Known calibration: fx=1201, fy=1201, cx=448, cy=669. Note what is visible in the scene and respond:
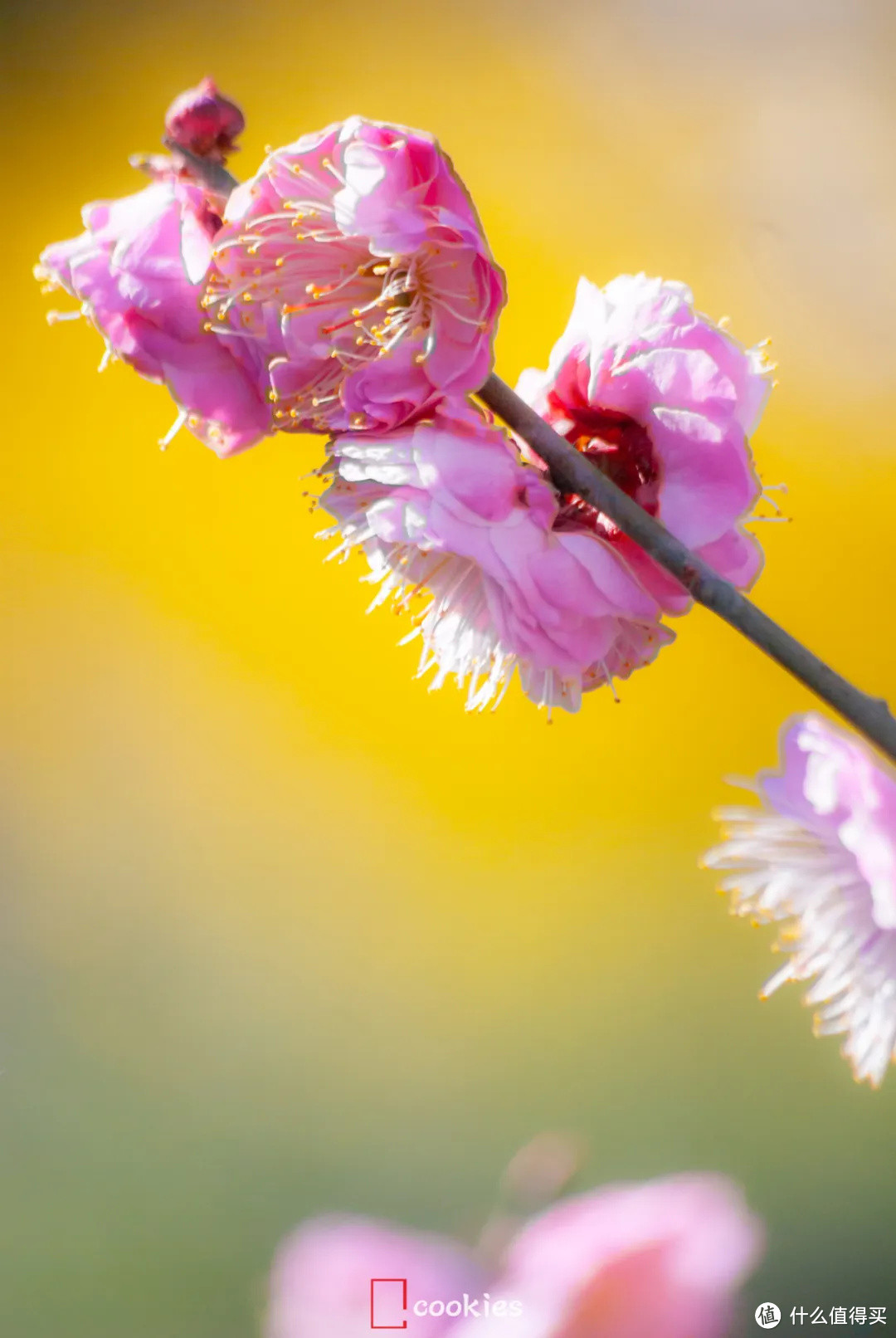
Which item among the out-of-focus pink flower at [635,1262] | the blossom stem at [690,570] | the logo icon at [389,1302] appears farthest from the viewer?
the logo icon at [389,1302]

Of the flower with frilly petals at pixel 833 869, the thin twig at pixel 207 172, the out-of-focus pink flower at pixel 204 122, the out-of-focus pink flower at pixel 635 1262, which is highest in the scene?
the out-of-focus pink flower at pixel 204 122

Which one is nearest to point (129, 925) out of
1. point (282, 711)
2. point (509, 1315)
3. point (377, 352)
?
point (282, 711)

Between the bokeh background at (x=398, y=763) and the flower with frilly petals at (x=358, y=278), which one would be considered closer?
the flower with frilly petals at (x=358, y=278)

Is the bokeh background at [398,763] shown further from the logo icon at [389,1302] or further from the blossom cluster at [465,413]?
the blossom cluster at [465,413]

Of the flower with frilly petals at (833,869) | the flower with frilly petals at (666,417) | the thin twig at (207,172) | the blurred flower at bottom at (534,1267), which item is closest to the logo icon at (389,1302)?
the blurred flower at bottom at (534,1267)

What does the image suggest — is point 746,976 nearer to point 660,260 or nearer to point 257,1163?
point 257,1163

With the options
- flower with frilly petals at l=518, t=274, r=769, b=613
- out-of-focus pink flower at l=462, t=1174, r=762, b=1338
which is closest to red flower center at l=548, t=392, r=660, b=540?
flower with frilly petals at l=518, t=274, r=769, b=613

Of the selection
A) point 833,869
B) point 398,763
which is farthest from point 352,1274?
point 833,869
